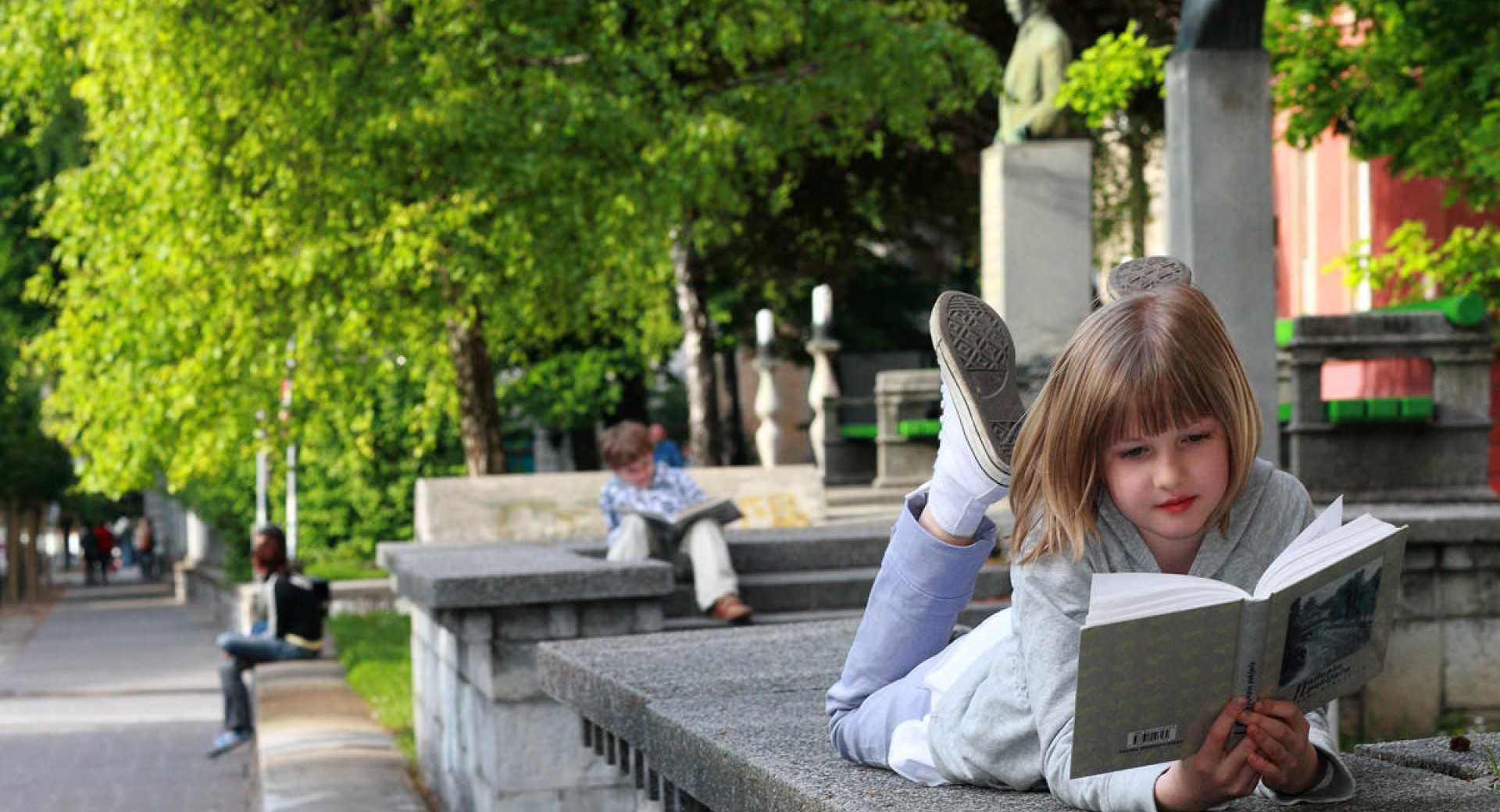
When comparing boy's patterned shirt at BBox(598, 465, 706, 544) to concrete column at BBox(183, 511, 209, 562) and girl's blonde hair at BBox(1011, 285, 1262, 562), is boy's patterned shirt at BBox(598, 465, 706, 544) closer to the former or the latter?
girl's blonde hair at BBox(1011, 285, 1262, 562)

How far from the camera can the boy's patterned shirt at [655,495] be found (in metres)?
8.73

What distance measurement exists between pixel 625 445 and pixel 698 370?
1783 centimetres

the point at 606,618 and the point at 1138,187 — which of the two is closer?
the point at 606,618

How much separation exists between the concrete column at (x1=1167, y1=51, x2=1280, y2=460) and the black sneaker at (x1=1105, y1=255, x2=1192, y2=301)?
5343 millimetres

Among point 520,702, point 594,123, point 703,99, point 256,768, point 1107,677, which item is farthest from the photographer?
point 703,99

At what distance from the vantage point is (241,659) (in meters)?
11.9

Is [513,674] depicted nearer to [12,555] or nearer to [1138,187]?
[1138,187]

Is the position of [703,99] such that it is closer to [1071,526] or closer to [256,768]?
[256,768]

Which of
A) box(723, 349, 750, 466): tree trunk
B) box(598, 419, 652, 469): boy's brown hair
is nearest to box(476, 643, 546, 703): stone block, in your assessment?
box(598, 419, 652, 469): boy's brown hair

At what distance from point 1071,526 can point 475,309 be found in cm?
1473

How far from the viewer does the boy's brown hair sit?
8820 mm

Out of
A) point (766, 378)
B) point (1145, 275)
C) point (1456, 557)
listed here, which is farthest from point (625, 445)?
point (766, 378)

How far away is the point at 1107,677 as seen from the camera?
224 cm

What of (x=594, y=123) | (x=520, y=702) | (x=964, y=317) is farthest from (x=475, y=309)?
(x=964, y=317)
